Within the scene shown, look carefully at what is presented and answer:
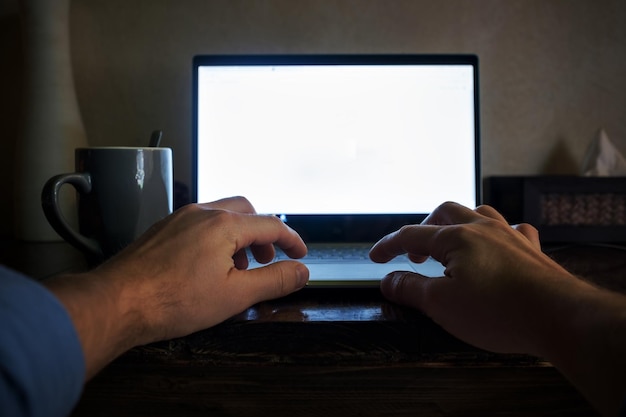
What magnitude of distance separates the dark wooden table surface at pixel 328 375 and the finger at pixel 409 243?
65mm

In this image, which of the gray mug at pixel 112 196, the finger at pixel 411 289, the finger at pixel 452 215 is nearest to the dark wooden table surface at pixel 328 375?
the finger at pixel 411 289

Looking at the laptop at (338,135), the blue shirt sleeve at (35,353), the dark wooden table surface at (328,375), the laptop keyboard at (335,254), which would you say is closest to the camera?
the blue shirt sleeve at (35,353)

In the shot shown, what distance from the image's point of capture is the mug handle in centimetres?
56

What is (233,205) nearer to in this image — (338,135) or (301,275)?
(301,275)

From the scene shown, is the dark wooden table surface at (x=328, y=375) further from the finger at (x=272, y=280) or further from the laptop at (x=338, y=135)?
the laptop at (x=338, y=135)

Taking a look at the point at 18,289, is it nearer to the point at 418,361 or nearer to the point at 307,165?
the point at 418,361

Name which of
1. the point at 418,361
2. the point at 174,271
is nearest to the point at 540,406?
the point at 418,361

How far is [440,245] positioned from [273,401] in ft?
0.65

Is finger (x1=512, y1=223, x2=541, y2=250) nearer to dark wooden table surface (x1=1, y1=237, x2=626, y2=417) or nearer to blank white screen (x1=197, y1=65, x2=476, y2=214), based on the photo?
dark wooden table surface (x1=1, y1=237, x2=626, y2=417)

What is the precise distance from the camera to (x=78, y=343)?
0.32 metres

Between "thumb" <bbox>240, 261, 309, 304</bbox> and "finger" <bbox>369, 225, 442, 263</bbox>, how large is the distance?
8 cm

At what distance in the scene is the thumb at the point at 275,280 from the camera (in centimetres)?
46

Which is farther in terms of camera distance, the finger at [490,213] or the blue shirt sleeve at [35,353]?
the finger at [490,213]

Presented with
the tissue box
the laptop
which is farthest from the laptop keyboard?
the tissue box
